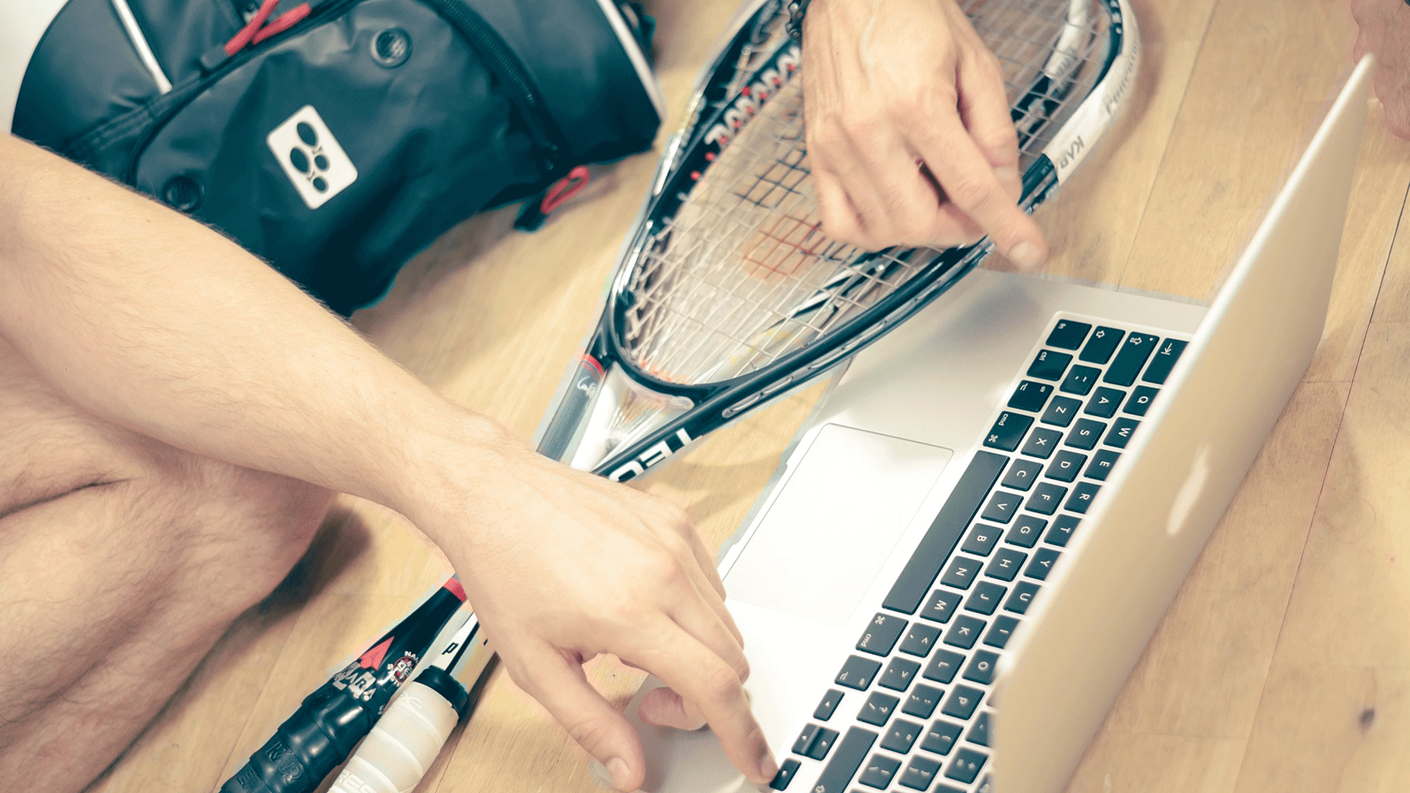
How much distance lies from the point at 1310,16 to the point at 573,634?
70 cm

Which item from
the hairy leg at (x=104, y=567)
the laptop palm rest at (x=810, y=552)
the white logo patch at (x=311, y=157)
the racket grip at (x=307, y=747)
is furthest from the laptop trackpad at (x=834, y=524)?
the white logo patch at (x=311, y=157)

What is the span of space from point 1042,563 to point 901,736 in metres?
0.12

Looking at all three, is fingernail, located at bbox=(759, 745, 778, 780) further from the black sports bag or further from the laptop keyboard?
the black sports bag

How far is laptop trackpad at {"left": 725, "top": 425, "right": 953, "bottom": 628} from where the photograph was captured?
64cm

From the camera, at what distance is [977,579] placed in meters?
0.60

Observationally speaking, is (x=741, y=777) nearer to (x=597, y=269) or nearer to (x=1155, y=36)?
(x=597, y=269)

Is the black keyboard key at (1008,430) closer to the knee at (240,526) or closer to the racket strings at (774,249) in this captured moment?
the racket strings at (774,249)

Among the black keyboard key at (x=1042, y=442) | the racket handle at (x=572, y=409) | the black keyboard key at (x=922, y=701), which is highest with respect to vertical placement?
the racket handle at (x=572, y=409)

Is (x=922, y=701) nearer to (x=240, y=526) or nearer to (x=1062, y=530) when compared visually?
(x=1062, y=530)

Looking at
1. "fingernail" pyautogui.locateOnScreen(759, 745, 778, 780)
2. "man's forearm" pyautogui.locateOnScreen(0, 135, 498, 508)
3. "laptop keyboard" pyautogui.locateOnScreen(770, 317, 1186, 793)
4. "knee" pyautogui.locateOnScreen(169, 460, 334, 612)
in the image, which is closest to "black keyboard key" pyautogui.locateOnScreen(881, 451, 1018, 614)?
"laptop keyboard" pyautogui.locateOnScreen(770, 317, 1186, 793)

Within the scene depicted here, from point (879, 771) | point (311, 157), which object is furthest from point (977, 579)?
point (311, 157)

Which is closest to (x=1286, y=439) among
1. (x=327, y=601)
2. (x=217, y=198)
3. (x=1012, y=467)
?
(x=1012, y=467)

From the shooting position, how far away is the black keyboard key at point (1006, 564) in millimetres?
591

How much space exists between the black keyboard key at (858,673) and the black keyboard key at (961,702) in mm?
44
